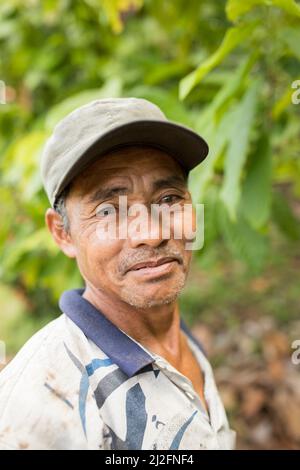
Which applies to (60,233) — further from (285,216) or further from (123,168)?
(285,216)

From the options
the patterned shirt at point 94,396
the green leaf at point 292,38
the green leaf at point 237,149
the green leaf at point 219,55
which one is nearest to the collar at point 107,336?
the patterned shirt at point 94,396

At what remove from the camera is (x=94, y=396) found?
1010 mm

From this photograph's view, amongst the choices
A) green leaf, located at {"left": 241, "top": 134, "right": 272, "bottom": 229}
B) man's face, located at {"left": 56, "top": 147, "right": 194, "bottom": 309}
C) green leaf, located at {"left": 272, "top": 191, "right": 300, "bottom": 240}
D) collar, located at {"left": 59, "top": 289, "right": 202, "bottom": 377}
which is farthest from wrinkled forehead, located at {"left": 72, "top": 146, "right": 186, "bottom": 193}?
green leaf, located at {"left": 272, "top": 191, "right": 300, "bottom": 240}

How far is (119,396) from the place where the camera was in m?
1.05

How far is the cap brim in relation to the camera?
3.60ft

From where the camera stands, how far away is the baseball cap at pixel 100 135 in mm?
1097

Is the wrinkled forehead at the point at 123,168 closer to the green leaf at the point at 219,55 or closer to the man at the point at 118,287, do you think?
the man at the point at 118,287

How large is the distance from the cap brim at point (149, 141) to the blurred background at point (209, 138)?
22 cm

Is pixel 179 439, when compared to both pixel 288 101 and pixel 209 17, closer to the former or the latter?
pixel 288 101

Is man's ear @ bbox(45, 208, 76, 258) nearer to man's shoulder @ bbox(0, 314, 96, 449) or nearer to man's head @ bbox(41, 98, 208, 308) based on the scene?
man's head @ bbox(41, 98, 208, 308)

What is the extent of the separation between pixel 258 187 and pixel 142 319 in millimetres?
667

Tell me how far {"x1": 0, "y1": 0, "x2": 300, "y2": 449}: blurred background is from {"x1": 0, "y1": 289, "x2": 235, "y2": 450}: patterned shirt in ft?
1.78

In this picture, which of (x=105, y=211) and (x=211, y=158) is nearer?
(x=105, y=211)

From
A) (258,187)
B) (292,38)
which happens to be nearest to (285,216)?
(258,187)
